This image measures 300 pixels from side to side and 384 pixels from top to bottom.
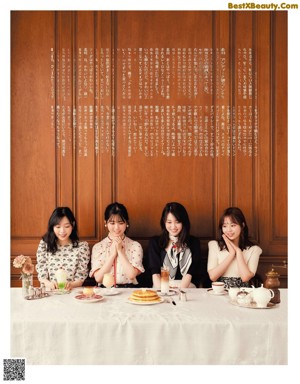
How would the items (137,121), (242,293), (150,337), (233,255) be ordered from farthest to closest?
(137,121), (233,255), (242,293), (150,337)

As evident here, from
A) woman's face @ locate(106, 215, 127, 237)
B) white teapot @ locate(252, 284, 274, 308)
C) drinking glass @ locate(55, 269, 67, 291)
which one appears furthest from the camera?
woman's face @ locate(106, 215, 127, 237)

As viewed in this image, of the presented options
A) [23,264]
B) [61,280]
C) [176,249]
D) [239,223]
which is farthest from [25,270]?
[239,223]

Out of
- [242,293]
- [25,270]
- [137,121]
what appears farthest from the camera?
[137,121]

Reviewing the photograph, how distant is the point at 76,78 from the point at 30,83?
328mm

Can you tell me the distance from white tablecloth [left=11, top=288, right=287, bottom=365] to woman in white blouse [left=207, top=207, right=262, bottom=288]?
2.41ft

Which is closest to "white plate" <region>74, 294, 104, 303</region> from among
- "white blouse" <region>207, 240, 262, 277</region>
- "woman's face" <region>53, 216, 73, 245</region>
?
"woman's face" <region>53, 216, 73, 245</region>

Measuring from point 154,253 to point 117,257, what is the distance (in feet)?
0.81

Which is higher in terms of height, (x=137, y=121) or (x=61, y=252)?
(x=137, y=121)

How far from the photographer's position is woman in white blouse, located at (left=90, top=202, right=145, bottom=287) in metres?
2.51

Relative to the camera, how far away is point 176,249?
2.64 m

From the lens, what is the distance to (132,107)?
9.41 ft

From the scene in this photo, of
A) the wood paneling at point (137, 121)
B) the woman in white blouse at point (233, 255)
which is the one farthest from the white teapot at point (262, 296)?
the wood paneling at point (137, 121)

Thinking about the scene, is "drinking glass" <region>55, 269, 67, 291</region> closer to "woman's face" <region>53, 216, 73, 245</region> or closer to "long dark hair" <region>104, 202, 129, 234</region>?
"woman's face" <region>53, 216, 73, 245</region>

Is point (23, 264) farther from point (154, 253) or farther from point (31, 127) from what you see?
point (31, 127)
